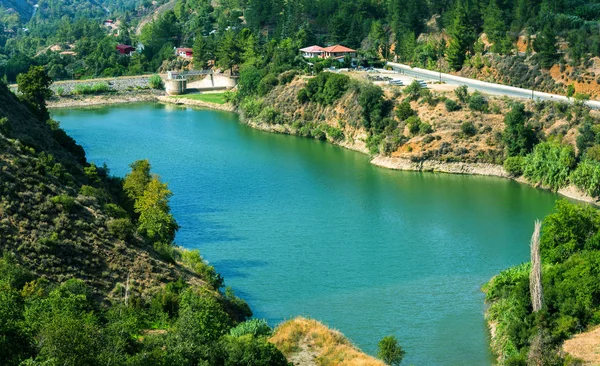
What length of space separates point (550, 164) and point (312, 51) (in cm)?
3763

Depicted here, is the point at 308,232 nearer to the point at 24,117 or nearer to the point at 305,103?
the point at 24,117

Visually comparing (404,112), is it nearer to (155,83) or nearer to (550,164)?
(550,164)

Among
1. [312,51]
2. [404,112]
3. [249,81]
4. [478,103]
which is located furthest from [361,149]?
[312,51]

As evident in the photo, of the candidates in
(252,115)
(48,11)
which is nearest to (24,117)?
(252,115)

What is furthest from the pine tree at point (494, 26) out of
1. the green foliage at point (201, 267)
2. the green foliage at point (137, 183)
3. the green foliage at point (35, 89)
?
the green foliage at point (201, 267)

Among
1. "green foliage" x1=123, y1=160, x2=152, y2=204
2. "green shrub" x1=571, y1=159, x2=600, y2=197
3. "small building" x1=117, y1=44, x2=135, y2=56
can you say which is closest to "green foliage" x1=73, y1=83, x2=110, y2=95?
"small building" x1=117, y1=44, x2=135, y2=56

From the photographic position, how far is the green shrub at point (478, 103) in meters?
59.6

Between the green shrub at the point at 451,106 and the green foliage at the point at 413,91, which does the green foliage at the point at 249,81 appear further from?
the green shrub at the point at 451,106

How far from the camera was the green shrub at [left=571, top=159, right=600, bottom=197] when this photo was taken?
48562 mm

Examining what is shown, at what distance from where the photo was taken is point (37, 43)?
138125mm

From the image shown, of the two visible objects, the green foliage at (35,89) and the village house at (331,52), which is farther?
the village house at (331,52)

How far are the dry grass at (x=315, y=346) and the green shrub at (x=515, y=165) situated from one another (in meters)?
29.2

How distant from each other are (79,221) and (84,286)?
4720 mm

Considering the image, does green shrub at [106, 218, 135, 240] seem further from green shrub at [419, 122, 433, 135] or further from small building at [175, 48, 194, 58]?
small building at [175, 48, 194, 58]
